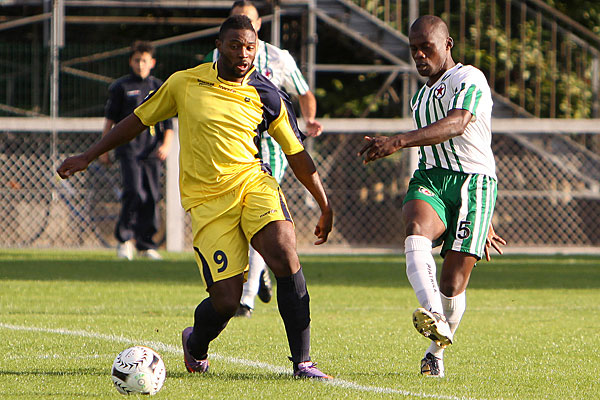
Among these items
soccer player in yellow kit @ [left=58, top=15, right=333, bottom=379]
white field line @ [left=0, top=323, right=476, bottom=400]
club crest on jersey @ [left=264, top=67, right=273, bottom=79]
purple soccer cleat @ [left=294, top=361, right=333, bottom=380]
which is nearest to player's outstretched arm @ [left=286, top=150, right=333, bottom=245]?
soccer player in yellow kit @ [left=58, top=15, right=333, bottom=379]

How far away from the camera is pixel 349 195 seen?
16.7m

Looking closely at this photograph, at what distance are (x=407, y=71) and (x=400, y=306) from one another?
1121cm

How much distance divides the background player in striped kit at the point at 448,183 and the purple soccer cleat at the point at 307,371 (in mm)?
600

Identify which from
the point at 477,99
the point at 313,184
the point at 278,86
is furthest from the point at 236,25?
the point at 278,86

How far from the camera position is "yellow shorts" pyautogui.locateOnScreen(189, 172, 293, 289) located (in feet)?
17.8

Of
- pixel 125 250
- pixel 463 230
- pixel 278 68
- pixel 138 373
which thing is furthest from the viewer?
pixel 125 250

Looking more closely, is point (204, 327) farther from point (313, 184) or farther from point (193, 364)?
point (313, 184)

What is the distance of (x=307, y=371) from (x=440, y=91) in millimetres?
1680

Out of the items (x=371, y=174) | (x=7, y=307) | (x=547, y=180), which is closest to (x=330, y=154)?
(x=371, y=174)

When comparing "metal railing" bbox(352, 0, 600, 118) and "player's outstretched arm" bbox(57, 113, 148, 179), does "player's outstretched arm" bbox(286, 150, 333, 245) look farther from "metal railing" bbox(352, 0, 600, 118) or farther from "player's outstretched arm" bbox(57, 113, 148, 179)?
"metal railing" bbox(352, 0, 600, 118)

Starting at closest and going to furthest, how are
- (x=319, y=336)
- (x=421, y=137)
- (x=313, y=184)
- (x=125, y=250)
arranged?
(x=421, y=137) → (x=313, y=184) → (x=319, y=336) → (x=125, y=250)

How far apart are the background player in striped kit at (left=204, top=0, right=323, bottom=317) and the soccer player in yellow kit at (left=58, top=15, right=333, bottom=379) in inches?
89.7

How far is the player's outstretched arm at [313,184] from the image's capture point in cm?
554

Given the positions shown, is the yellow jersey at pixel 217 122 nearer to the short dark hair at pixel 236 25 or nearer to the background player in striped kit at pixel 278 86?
the short dark hair at pixel 236 25
